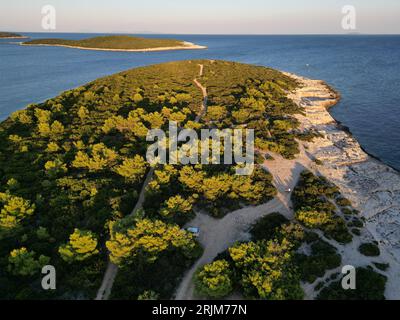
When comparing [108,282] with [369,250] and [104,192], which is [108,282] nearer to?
[104,192]

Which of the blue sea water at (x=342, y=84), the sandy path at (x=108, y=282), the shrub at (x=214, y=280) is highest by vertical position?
the blue sea water at (x=342, y=84)

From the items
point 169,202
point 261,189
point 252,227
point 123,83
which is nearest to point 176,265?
point 169,202

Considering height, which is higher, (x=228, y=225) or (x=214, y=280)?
(x=228, y=225)

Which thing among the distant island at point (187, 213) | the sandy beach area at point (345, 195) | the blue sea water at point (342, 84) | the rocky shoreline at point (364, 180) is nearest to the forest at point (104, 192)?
the distant island at point (187, 213)

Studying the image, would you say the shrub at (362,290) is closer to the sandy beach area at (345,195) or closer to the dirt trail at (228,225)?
the sandy beach area at (345,195)

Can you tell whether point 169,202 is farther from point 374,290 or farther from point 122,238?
point 374,290

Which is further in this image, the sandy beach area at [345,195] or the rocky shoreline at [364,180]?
the rocky shoreline at [364,180]

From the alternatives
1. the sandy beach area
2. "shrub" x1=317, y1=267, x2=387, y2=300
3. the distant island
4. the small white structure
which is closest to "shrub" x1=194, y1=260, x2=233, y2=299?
the distant island

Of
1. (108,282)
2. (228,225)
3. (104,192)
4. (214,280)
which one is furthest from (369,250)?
(104,192)

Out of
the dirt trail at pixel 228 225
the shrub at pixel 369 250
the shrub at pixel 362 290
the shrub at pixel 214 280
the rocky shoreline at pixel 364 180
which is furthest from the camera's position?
Result: the rocky shoreline at pixel 364 180
